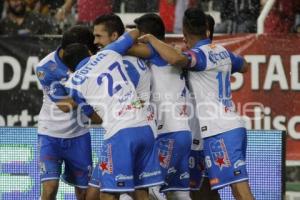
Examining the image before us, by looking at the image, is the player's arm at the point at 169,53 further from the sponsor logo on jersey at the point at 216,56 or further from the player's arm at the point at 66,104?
the player's arm at the point at 66,104

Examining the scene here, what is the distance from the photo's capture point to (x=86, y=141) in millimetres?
9633

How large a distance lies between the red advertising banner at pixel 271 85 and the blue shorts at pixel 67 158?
3.19 metres

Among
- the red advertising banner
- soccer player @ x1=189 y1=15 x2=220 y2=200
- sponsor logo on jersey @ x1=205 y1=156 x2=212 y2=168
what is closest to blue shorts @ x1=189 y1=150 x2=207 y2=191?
soccer player @ x1=189 y1=15 x2=220 y2=200

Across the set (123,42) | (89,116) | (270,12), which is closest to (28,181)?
(89,116)

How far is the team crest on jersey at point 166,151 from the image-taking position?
351 inches

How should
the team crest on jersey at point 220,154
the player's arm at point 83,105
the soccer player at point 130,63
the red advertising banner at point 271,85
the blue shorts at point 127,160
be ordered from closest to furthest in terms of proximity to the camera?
the blue shorts at point 127,160, the player's arm at point 83,105, the soccer player at point 130,63, the team crest on jersey at point 220,154, the red advertising banner at point 271,85

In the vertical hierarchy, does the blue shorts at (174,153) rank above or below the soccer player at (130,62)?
below

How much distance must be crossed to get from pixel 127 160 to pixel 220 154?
3.38 ft

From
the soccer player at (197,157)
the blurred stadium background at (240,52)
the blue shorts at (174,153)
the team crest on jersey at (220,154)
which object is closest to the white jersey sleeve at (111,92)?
the blue shorts at (174,153)

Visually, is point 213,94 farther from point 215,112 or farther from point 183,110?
point 183,110

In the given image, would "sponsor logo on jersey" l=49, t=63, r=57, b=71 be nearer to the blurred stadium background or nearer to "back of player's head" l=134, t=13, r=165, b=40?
"back of player's head" l=134, t=13, r=165, b=40

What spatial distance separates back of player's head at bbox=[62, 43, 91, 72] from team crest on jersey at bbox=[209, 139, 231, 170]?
141 cm

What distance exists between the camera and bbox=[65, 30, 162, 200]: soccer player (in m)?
8.18

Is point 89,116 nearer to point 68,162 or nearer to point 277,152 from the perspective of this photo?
point 68,162
